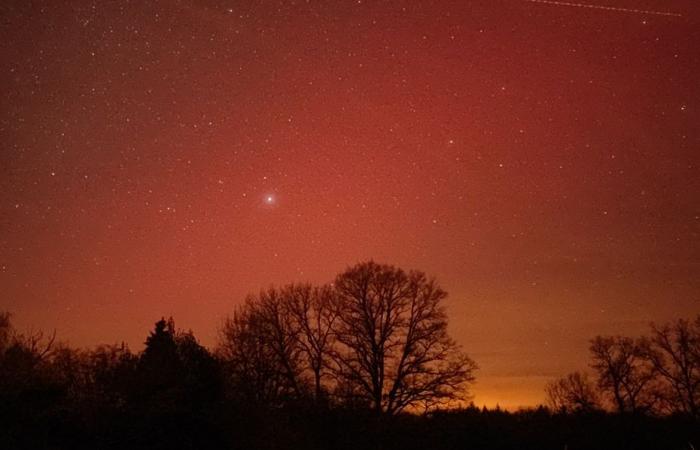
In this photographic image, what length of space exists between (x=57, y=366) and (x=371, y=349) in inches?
646

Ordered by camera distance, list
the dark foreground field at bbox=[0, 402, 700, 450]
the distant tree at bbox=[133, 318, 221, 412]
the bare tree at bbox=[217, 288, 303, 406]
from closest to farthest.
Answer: the dark foreground field at bbox=[0, 402, 700, 450]
the distant tree at bbox=[133, 318, 221, 412]
the bare tree at bbox=[217, 288, 303, 406]

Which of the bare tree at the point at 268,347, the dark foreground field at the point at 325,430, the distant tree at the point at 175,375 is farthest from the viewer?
the bare tree at the point at 268,347

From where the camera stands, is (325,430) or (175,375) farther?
(325,430)

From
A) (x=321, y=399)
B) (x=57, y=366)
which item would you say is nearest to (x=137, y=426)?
(x=57, y=366)

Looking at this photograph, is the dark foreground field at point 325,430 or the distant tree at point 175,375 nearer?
the dark foreground field at point 325,430

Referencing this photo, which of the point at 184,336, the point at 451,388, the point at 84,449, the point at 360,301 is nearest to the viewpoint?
the point at 84,449

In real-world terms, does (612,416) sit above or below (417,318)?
below

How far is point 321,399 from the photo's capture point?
29734 mm

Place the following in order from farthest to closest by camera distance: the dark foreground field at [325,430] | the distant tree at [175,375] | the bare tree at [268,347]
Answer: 1. the bare tree at [268,347]
2. the distant tree at [175,375]
3. the dark foreground field at [325,430]

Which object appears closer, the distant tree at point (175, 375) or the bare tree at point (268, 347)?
the distant tree at point (175, 375)

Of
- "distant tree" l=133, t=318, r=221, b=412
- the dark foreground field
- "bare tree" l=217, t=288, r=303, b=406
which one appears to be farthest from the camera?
"bare tree" l=217, t=288, r=303, b=406

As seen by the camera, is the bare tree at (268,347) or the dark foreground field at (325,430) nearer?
the dark foreground field at (325,430)

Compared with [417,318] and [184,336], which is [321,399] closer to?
[417,318]

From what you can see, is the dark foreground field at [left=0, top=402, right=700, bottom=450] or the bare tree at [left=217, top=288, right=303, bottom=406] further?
the bare tree at [left=217, top=288, right=303, bottom=406]
